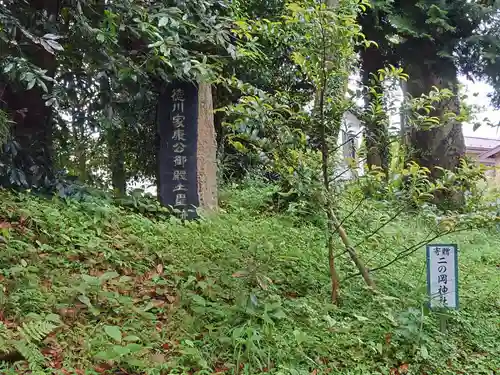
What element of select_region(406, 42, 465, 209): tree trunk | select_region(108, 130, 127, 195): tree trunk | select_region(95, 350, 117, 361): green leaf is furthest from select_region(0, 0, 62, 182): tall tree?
select_region(406, 42, 465, 209): tree trunk

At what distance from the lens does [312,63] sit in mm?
3129

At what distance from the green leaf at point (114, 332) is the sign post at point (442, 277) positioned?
2090 mm

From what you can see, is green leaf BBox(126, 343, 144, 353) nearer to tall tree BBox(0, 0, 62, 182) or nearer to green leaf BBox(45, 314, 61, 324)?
green leaf BBox(45, 314, 61, 324)

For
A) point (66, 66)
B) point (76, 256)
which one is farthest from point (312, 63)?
point (66, 66)

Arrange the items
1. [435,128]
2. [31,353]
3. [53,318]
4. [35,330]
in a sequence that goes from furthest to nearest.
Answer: [435,128] < [53,318] < [35,330] < [31,353]

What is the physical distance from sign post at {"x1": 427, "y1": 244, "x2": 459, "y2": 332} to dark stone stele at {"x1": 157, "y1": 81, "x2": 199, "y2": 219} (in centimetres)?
295

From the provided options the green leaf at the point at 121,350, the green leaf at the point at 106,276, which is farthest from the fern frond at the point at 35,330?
the green leaf at the point at 106,276

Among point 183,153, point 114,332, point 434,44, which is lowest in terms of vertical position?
point 114,332

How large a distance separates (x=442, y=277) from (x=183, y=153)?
11.2ft

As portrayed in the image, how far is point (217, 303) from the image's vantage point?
10.4 ft

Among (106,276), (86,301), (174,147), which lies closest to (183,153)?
(174,147)

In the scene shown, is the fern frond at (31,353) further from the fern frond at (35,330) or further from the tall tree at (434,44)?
the tall tree at (434,44)

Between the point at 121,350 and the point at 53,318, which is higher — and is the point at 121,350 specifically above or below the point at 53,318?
below

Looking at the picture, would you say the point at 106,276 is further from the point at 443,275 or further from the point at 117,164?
the point at 117,164
